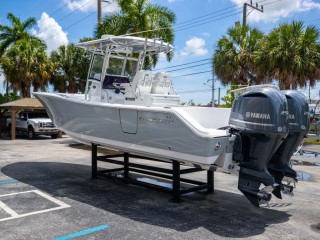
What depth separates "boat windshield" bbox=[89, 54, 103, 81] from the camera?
7961 mm

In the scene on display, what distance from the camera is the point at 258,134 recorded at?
5.02m

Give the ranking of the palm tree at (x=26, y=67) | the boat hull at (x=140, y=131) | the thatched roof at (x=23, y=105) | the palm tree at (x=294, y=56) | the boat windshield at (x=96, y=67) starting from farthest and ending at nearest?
the palm tree at (x=26, y=67) → the thatched roof at (x=23, y=105) → the palm tree at (x=294, y=56) → the boat windshield at (x=96, y=67) → the boat hull at (x=140, y=131)

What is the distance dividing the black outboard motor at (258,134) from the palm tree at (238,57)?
15.5 meters

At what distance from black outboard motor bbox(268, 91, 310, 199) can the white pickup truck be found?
1522 centimetres

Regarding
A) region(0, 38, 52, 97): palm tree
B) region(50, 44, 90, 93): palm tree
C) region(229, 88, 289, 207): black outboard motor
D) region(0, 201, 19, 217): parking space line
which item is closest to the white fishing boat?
region(229, 88, 289, 207): black outboard motor

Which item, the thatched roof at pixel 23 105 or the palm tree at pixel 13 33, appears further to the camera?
the palm tree at pixel 13 33

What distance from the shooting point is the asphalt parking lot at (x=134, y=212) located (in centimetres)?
481

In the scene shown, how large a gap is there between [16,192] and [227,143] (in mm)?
4175

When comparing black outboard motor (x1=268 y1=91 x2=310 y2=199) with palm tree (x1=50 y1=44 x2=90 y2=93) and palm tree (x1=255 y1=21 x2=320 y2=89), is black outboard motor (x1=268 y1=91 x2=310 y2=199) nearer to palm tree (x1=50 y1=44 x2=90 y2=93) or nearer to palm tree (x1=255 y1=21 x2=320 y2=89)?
palm tree (x1=255 y1=21 x2=320 y2=89)

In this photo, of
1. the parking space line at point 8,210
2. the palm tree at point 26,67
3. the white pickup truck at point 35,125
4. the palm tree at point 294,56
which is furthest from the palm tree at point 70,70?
the parking space line at point 8,210

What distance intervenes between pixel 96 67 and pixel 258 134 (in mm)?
4389

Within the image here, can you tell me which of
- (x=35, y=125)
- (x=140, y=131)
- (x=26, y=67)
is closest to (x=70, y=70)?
(x=26, y=67)

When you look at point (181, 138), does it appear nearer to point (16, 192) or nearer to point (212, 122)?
point (212, 122)

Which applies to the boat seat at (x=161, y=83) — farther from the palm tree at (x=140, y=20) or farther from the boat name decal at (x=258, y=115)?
the palm tree at (x=140, y=20)
